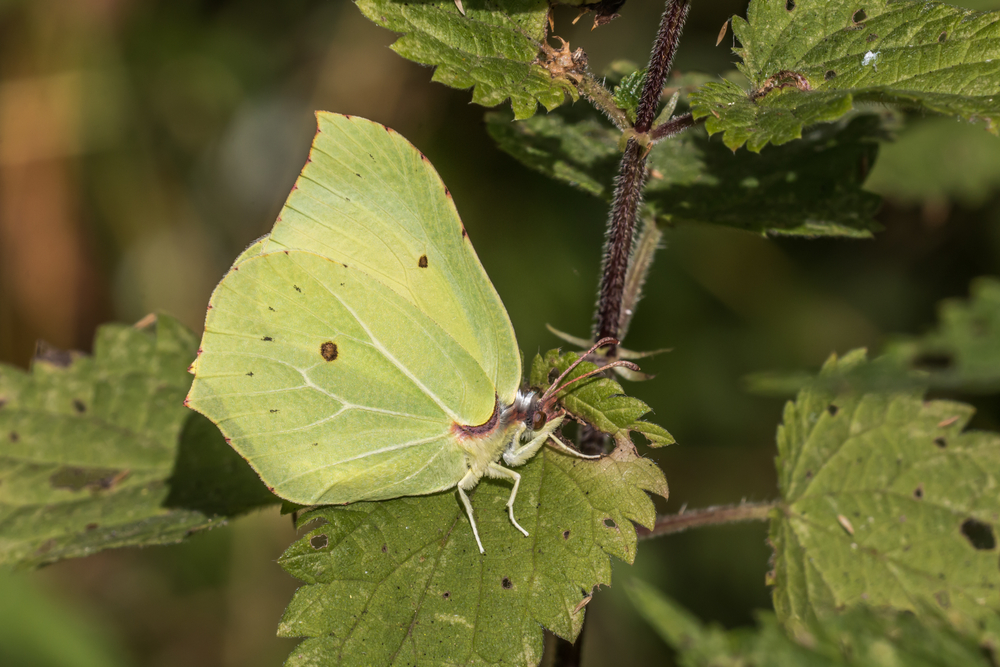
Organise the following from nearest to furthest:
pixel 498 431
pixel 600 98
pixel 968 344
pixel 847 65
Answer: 1. pixel 968 344
2. pixel 847 65
3. pixel 600 98
4. pixel 498 431

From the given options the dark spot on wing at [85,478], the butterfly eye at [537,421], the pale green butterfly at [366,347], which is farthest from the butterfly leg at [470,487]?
the dark spot on wing at [85,478]

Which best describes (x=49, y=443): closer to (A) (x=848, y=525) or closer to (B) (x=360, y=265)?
(B) (x=360, y=265)

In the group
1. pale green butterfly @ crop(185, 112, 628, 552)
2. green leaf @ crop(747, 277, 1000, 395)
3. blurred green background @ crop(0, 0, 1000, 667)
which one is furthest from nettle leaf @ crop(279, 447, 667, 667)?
blurred green background @ crop(0, 0, 1000, 667)

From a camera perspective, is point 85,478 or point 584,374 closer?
point 584,374

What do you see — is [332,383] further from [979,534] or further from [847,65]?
[979,534]

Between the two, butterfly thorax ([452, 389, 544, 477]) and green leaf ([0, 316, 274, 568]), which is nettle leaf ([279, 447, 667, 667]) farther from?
green leaf ([0, 316, 274, 568])

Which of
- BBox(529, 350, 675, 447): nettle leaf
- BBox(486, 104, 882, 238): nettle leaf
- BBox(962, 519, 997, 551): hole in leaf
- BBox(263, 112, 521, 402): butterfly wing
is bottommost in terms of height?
BBox(962, 519, 997, 551): hole in leaf

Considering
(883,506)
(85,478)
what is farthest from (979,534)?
(85,478)
